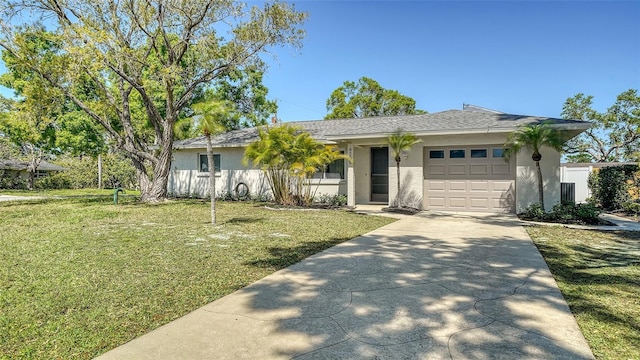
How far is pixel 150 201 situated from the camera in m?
13.5

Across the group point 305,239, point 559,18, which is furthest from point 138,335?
point 559,18

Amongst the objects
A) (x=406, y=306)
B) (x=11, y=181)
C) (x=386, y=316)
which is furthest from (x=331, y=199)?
(x=11, y=181)

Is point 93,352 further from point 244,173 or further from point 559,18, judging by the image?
point 559,18

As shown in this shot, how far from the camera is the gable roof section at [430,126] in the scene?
10594mm

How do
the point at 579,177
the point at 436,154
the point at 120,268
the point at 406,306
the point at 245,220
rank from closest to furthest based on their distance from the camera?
1. the point at 406,306
2. the point at 120,268
3. the point at 245,220
4. the point at 436,154
5. the point at 579,177

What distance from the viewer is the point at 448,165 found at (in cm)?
1198

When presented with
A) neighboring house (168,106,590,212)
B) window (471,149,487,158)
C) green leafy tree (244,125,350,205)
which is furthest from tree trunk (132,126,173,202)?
window (471,149,487,158)

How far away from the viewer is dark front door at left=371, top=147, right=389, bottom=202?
14070 mm

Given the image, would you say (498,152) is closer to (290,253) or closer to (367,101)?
(290,253)

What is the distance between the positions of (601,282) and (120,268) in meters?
5.98

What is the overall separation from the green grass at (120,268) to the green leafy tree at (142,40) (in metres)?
4.98

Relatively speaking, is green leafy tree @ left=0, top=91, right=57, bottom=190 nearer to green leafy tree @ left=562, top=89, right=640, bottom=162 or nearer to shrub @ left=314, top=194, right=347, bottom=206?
shrub @ left=314, top=194, right=347, bottom=206

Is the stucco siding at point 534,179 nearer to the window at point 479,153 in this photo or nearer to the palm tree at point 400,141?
the window at point 479,153

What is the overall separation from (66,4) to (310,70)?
10131mm
